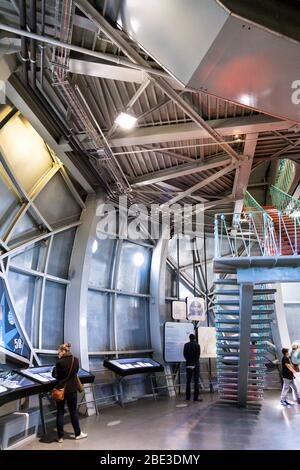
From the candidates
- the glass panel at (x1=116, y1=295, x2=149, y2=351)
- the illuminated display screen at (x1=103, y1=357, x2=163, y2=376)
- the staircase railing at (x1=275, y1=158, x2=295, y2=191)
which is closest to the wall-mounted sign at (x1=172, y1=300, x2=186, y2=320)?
the glass panel at (x1=116, y1=295, x2=149, y2=351)

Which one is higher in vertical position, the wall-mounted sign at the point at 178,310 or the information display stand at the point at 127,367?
the wall-mounted sign at the point at 178,310

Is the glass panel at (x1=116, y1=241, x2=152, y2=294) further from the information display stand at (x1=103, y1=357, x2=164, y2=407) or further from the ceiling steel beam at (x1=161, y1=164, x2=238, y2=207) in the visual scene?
the information display stand at (x1=103, y1=357, x2=164, y2=407)

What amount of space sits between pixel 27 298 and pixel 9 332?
1.07m

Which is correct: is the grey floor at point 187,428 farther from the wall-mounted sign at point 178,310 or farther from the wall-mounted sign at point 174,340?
the wall-mounted sign at point 178,310

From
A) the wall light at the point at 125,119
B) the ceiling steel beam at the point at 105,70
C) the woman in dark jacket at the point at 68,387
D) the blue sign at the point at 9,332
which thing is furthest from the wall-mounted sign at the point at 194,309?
the ceiling steel beam at the point at 105,70

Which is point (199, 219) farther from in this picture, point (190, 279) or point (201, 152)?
point (201, 152)

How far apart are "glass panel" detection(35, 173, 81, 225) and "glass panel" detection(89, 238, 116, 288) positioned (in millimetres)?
1616

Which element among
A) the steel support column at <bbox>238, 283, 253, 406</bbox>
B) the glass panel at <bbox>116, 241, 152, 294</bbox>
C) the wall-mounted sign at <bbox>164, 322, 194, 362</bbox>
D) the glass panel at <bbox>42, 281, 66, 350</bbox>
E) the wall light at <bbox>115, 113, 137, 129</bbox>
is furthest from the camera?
the glass panel at <bbox>116, 241, 152, 294</bbox>

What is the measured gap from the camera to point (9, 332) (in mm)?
7203

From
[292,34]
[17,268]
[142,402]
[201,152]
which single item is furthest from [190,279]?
[292,34]

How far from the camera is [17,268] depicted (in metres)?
7.72

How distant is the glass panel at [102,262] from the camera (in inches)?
428

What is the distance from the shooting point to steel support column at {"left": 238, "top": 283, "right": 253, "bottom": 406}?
7014 millimetres

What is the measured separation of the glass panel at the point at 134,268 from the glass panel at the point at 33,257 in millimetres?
3591
